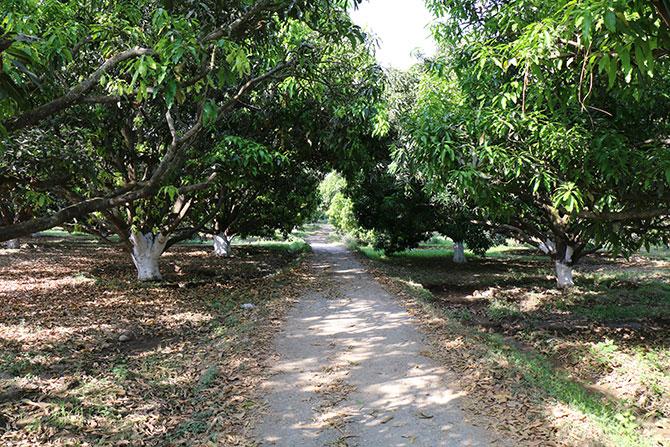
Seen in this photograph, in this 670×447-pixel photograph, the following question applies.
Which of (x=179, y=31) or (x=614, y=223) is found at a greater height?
(x=179, y=31)

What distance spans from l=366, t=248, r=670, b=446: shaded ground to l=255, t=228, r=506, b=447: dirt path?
519mm

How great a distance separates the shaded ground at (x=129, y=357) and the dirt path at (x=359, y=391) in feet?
1.36

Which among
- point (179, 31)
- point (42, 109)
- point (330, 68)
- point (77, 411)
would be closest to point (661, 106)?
point (330, 68)

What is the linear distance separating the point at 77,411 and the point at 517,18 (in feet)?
23.0

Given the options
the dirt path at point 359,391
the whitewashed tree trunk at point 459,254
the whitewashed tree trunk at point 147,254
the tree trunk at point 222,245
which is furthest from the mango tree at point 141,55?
the whitewashed tree trunk at point 459,254

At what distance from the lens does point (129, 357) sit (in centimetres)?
651

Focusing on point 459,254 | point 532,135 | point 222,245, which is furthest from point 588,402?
point 222,245

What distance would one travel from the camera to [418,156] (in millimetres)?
6645

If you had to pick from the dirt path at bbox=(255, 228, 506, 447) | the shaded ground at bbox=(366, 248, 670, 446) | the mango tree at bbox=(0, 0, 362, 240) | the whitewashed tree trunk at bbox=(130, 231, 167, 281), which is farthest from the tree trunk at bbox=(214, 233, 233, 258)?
the dirt path at bbox=(255, 228, 506, 447)

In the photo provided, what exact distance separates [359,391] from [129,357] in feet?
11.9

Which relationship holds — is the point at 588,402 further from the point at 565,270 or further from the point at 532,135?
the point at 565,270

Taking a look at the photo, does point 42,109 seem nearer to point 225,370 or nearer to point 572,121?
point 225,370

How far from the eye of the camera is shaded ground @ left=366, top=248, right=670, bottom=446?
4840 millimetres

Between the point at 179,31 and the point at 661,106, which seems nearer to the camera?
the point at 179,31
